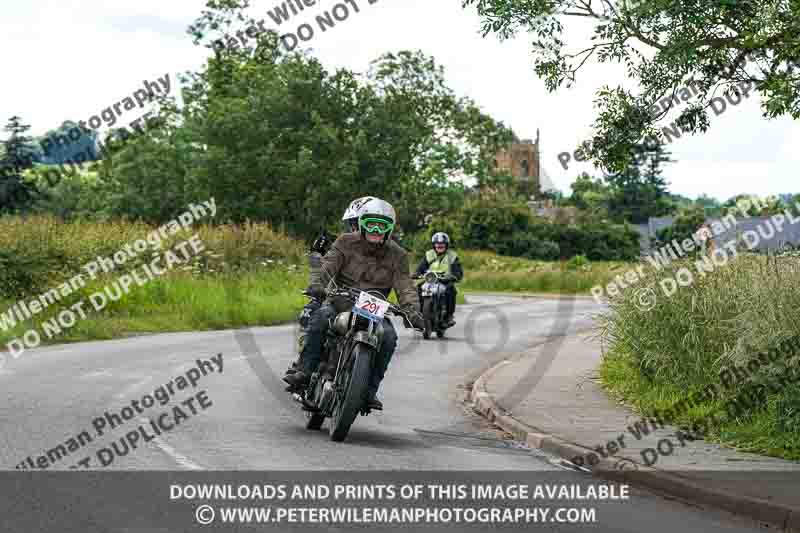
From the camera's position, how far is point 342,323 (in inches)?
426

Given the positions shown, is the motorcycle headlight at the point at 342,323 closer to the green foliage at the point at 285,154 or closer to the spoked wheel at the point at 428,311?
the spoked wheel at the point at 428,311

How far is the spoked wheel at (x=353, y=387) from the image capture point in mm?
10430

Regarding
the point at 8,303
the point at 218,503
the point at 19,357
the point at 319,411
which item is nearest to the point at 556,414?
the point at 319,411

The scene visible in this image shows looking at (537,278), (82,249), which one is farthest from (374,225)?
(537,278)

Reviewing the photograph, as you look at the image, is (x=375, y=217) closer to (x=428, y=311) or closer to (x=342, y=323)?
(x=342, y=323)

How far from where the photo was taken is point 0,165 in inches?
2420

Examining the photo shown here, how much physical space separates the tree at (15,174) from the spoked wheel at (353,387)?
53915 mm

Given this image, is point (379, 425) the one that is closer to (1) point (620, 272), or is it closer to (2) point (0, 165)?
(1) point (620, 272)

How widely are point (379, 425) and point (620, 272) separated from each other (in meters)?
5.89

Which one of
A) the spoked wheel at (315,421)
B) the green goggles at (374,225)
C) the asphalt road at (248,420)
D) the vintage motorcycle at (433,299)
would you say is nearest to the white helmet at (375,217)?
the green goggles at (374,225)

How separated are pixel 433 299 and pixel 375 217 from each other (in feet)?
42.2

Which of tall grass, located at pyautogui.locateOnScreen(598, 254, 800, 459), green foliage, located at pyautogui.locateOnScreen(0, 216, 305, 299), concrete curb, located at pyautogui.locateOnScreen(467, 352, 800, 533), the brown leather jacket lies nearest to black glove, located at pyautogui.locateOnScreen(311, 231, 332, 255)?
the brown leather jacket

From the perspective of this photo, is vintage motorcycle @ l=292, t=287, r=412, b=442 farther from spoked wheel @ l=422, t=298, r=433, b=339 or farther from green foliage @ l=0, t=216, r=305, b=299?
green foliage @ l=0, t=216, r=305, b=299

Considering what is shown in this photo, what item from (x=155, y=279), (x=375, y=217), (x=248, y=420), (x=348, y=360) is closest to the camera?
(x=348, y=360)
